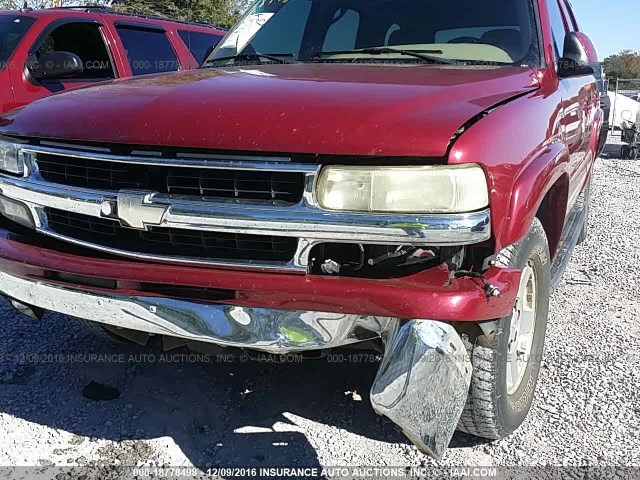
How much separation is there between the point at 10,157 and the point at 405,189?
163 cm

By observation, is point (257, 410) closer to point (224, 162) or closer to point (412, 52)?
point (224, 162)

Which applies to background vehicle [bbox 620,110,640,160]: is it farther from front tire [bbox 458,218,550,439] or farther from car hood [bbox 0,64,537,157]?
front tire [bbox 458,218,550,439]

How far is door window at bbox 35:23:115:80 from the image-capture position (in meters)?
6.08

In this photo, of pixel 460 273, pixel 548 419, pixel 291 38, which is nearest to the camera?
pixel 460 273

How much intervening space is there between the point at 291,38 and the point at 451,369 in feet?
7.27

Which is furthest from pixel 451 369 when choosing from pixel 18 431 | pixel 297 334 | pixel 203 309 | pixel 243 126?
pixel 18 431

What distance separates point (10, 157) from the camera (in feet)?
8.17

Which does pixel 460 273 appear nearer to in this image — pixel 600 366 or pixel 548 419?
pixel 548 419

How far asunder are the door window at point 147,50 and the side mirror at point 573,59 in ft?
14.8

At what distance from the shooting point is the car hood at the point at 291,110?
1.86 meters

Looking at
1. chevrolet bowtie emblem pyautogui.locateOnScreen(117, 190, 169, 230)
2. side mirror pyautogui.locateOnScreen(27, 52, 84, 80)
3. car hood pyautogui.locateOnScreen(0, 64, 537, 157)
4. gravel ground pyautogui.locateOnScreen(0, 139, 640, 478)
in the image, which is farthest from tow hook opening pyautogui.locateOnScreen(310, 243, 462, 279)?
side mirror pyautogui.locateOnScreen(27, 52, 84, 80)

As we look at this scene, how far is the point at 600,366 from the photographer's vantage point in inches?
125

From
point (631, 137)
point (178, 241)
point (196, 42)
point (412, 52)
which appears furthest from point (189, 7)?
point (178, 241)

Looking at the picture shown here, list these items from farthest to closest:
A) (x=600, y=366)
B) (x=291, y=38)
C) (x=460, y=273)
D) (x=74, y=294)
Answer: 1. (x=291, y=38)
2. (x=600, y=366)
3. (x=74, y=294)
4. (x=460, y=273)
